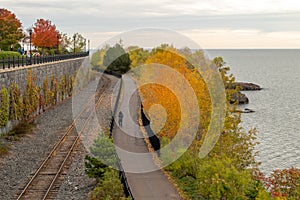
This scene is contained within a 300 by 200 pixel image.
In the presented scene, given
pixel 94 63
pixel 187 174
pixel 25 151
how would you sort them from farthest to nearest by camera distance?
pixel 94 63, pixel 25 151, pixel 187 174

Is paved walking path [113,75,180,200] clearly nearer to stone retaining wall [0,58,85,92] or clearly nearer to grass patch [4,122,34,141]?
grass patch [4,122,34,141]

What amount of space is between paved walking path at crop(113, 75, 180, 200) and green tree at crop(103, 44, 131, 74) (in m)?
59.7

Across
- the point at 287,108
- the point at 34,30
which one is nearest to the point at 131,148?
the point at 287,108

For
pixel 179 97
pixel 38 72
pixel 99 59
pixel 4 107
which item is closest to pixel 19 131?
pixel 4 107

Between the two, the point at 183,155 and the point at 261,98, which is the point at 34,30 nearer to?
the point at 261,98

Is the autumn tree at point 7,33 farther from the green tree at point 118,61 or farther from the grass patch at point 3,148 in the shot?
the green tree at point 118,61

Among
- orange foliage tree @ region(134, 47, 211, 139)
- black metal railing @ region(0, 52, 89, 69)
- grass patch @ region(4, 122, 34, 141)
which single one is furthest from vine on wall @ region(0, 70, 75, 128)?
orange foliage tree @ region(134, 47, 211, 139)

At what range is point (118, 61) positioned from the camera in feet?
327

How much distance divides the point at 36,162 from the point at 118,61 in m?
75.8

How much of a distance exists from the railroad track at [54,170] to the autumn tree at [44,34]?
5564 centimetres

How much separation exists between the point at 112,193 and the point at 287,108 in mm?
70191

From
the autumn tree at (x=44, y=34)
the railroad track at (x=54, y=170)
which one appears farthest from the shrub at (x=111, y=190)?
the autumn tree at (x=44, y=34)

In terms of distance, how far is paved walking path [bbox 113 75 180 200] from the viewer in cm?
1919

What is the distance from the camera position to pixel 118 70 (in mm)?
101312
